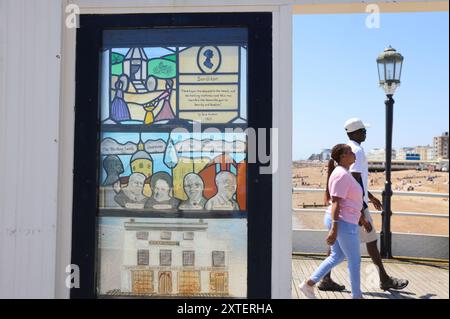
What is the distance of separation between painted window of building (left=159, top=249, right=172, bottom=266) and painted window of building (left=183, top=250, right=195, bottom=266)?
0.32ft

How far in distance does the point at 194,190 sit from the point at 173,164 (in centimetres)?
22

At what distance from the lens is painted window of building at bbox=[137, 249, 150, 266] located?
8.73ft

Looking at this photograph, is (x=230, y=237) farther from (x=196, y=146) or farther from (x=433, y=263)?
(x=433, y=263)

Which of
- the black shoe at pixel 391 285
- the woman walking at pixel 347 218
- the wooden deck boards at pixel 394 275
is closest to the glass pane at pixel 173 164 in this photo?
the woman walking at pixel 347 218

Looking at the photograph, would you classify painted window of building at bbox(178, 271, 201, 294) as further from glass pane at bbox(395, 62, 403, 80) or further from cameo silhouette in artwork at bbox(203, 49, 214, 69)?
glass pane at bbox(395, 62, 403, 80)

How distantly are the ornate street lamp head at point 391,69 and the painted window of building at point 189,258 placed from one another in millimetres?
4993

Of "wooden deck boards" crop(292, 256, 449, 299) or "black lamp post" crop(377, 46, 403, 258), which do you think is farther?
"black lamp post" crop(377, 46, 403, 258)

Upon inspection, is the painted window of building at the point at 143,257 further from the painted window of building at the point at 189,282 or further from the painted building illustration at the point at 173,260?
the painted window of building at the point at 189,282

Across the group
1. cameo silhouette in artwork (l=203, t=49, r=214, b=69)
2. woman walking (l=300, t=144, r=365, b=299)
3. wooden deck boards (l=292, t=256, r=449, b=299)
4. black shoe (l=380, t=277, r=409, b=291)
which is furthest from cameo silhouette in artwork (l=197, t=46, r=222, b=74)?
black shoe (l=380, t=277, r=409, b=291)

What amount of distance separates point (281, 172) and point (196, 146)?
Result: 568 mm

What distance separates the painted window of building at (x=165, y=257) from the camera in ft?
8.69

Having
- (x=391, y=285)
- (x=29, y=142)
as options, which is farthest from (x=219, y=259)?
(x=391, y=285)

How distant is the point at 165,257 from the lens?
2650 mm

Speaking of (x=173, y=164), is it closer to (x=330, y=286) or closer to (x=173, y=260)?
(x=173, y=260)
